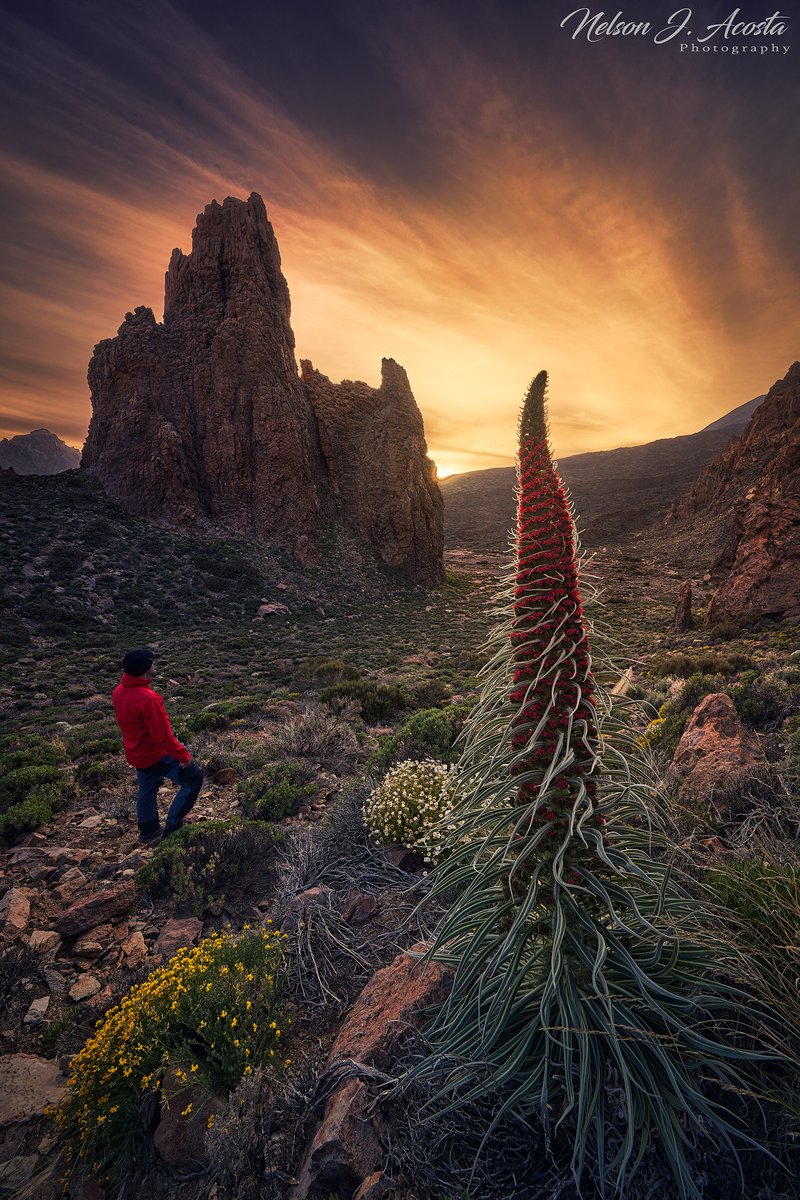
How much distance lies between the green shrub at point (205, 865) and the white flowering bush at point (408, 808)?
3.60ft

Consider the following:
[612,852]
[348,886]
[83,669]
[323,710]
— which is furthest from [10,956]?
[83,669]

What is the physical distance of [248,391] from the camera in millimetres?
34781

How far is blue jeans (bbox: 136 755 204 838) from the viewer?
4.95 metres

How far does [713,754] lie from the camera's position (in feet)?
13.0

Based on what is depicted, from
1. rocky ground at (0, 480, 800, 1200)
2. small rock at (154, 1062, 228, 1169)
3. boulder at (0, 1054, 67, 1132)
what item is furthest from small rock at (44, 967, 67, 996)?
small rock at (154, 1062, 228, 1169)

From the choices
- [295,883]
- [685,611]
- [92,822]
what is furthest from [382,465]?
[295,883]

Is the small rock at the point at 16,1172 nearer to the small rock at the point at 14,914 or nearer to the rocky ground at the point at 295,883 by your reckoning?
the rocky ground at the point at 295,883

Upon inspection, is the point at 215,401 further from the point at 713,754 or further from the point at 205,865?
the point at 713,754

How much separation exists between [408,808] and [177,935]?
1.94m

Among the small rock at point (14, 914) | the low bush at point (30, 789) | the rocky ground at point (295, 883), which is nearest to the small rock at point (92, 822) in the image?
the rocky ground at point (295, 883)

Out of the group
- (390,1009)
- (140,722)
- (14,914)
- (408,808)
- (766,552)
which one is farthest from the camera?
(766,552)

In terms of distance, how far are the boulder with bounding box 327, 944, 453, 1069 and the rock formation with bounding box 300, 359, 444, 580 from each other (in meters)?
36.0

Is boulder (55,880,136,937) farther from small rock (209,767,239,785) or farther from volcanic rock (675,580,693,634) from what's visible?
volcanic rock (675,580,693,634)

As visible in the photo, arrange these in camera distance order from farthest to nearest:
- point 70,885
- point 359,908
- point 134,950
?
1. point 70,885
2. point 134,950
3. point 359,908
